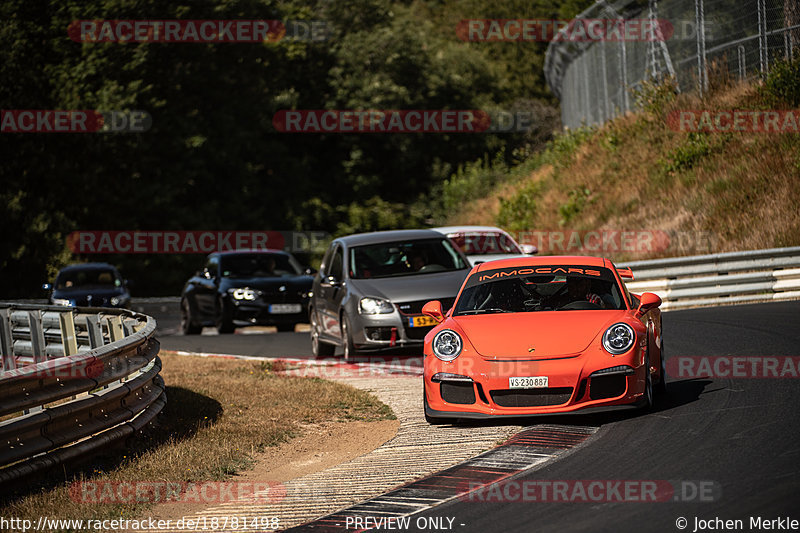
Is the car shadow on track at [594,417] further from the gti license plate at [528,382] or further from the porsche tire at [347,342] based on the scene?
the porsche tire at [347,342]

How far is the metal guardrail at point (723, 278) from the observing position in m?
20.1

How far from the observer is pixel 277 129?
188 feet

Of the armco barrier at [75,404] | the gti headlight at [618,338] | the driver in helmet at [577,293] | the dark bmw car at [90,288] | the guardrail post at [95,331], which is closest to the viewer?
the armco barrier at [75,404]

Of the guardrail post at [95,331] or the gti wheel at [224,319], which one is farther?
the gti wheel at [224,319]

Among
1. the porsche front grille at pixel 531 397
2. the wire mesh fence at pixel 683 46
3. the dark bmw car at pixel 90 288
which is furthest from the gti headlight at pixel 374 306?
the wire mesh fence at pixel 683 46

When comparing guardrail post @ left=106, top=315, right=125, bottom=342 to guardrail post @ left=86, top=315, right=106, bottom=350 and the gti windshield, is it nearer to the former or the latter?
guardrail post @ left=86, top=315, right=106, bottom=350

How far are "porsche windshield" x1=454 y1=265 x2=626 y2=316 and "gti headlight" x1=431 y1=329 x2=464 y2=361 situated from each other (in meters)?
0.61

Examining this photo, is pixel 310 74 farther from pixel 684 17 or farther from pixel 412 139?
pixel 684 17

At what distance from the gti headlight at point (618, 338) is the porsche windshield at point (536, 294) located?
0.77 meters

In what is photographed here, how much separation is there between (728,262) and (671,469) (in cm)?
1426

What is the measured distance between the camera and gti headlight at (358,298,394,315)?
48.8ft

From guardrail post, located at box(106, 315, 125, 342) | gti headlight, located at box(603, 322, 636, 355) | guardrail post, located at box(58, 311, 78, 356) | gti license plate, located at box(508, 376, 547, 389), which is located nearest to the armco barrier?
guardrail post, located at box(106, 315, 125, 342)

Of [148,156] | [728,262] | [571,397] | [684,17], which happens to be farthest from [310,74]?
[571,397]

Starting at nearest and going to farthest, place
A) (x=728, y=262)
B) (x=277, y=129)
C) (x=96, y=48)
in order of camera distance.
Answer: (x=728, y=262) < (x=96, y=48) < (x=277, y=129)
